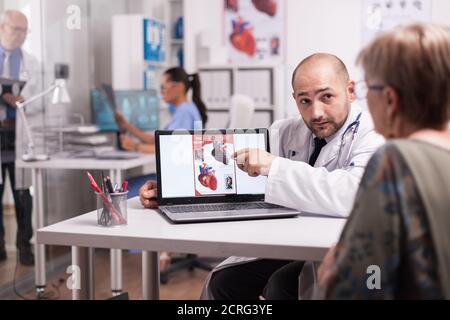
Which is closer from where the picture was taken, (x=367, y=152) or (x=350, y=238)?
(x=350, y=238)

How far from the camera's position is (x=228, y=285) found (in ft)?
5.97

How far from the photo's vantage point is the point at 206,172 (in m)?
1.70

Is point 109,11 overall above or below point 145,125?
above

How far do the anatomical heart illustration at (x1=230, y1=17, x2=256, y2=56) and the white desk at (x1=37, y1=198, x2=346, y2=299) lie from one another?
11.8ft

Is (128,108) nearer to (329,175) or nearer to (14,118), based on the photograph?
(14,118)

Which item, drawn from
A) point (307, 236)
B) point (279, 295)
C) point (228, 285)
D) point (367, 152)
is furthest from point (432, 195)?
point (228, 285)

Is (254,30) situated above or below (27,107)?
above

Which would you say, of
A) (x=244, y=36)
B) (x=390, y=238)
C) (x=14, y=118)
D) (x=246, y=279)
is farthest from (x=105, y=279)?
(x=390, y=238)

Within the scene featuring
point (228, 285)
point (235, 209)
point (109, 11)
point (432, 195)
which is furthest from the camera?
point (109, 11)

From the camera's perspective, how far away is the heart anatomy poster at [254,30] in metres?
4.95

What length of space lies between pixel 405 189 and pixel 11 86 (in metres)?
2.60

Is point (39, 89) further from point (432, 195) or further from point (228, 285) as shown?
point (432, 195)

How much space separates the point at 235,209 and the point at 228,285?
0.30m

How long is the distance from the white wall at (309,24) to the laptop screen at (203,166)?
284 cm
